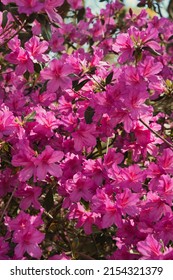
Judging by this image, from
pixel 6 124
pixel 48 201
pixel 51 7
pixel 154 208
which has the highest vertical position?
pixel 51 7

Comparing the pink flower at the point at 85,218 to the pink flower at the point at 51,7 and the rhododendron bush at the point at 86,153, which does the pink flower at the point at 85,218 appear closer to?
the rhododendron bush at the point at 86,153

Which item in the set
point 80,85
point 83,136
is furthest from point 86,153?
point 80,85

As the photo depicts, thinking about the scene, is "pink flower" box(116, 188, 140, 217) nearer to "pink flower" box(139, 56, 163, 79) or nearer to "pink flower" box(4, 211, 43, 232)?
"pink flower" box(4, 211, 43, 232)

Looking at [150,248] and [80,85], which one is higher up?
[80,85]

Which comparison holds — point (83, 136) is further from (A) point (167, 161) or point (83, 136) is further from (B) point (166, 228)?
(B) point (166, 228)

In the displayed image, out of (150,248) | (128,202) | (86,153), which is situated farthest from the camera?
(86,153)

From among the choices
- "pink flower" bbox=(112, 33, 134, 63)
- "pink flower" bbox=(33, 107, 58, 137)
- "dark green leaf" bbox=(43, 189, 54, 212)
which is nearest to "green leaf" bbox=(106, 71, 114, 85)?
"pink flower" bbox=(112, 33, 134, 63)

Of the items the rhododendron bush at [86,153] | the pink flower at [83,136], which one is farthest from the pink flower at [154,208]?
the pink flower at [83,136]

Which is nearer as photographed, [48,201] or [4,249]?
[4,249]
